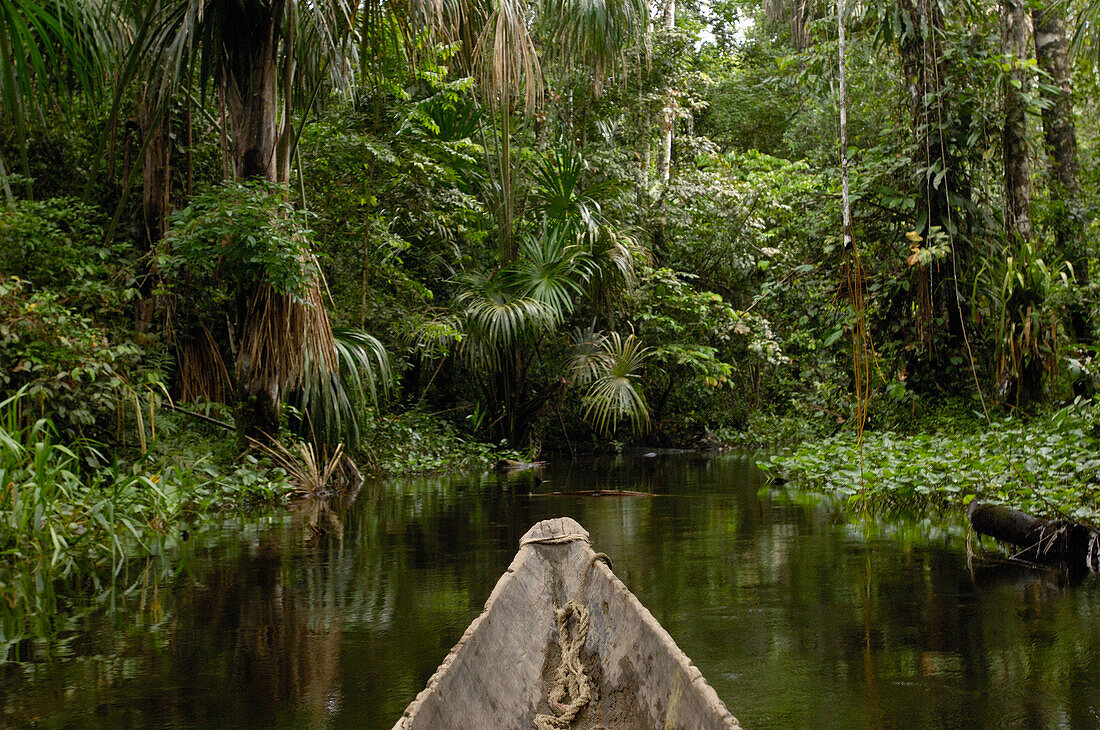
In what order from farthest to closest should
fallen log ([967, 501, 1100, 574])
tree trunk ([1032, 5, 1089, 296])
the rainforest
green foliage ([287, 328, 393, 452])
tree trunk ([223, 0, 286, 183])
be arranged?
1. tree trunk ([1032, 5, 1089, 296])
2. green foliage ([287, 328, 393, 452])
3. tree trunk ([223, 0, 286, 183])
4. the rainforest
5. fallen log ([967, 501, 1100, 574])

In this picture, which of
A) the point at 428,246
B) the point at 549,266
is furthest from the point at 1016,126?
the point at 428,246

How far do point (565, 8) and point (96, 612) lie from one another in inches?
339

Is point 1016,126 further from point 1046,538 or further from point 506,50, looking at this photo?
point 1046,538

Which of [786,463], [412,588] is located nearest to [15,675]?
[412,588]

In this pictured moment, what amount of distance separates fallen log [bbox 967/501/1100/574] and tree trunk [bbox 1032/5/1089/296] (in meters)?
4.65

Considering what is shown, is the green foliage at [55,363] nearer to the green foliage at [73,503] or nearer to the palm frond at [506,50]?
the green foliage at [73,503]

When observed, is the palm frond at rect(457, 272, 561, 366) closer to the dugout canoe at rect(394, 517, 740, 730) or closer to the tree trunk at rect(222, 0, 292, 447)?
the tree trunk at rect(222, 0, 292, 447)

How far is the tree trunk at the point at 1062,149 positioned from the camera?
332 inches

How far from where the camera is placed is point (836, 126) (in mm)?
16172

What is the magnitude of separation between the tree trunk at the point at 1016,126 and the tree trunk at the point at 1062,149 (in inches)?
9.0

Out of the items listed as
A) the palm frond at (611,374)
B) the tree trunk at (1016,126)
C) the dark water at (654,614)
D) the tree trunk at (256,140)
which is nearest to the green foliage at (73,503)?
the dark water at (654,614)

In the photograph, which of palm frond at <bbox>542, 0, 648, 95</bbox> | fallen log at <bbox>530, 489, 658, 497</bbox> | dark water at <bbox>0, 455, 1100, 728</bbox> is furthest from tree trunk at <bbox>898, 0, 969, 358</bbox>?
palm frond at <bbox>542, 0, 648, 95</bbox>

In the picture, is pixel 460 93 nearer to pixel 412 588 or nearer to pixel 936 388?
pixel 936 388

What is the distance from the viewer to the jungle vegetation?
6.16m
